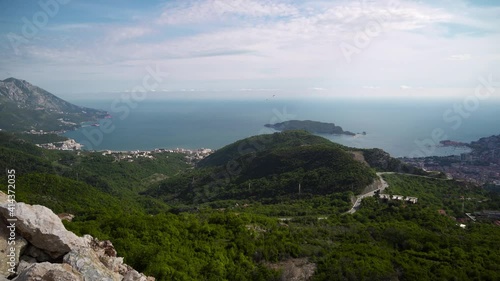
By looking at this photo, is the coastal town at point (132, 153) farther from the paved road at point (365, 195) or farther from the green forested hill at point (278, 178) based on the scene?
the paved road at point (365, 195)

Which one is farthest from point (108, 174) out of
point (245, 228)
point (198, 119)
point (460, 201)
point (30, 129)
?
point (198, 119)

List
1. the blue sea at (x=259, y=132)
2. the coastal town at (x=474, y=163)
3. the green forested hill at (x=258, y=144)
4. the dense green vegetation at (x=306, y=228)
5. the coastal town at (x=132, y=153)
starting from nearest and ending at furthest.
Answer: the dense green vegetation at (x=306, y=228) → the coastal town at (x=474, y=163) → the green forested hill at (x=258, y=144) → the coastal town at (x=132, y=153) → the blue sea at (x=259, y=132)

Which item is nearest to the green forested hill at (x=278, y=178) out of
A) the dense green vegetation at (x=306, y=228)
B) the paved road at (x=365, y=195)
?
the dense green vegetation at (x=306, y=228)

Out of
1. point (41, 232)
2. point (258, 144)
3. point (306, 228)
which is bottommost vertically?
point (306, 228)

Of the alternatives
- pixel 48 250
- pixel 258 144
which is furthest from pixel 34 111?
pixel 48 250

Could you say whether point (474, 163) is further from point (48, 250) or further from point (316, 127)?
point (48, 250)

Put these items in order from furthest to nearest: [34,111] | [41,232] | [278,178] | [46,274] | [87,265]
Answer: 1. [34,111]
2. [278,178]
3. [41,232]
4. [87,265]
5. [46,274]

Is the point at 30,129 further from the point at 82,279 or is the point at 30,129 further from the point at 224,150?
the point at 82,279
